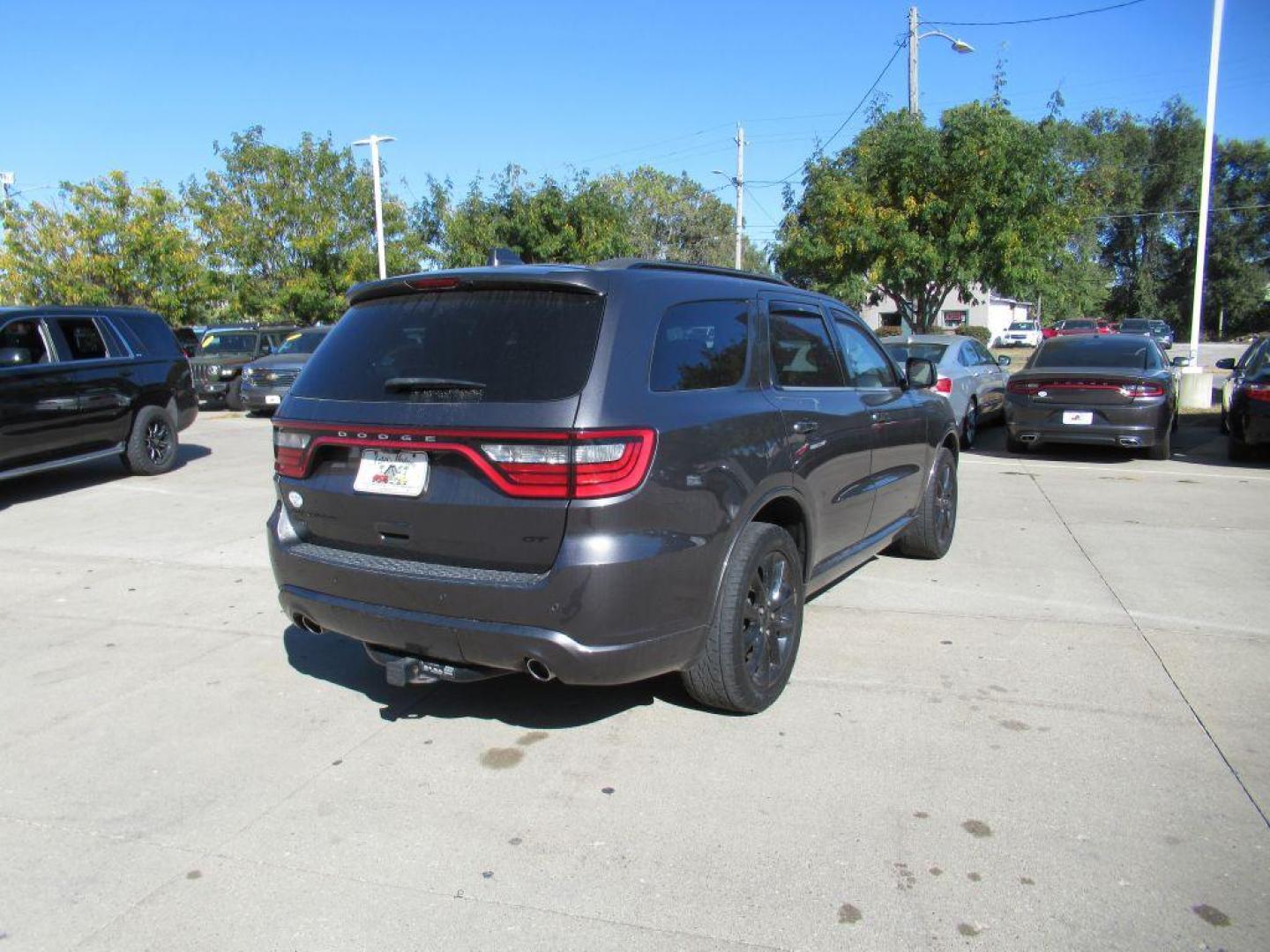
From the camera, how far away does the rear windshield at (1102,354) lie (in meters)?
11.1

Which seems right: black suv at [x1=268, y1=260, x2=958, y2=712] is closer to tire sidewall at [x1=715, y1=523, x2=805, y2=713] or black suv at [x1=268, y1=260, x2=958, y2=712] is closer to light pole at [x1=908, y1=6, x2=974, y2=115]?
tire sidewall at [x1=715, y1=523, x2=805, y2=713]

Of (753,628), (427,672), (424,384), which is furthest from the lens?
(753,628)

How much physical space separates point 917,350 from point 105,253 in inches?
875

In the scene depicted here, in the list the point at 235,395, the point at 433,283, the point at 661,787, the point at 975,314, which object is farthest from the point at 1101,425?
the point at 975,314

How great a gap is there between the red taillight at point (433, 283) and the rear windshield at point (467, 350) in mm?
25

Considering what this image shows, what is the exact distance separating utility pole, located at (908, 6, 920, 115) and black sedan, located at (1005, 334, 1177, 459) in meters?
10.7

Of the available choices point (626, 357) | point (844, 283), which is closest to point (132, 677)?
point (626, 357)

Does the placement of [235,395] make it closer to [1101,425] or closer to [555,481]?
[1101,425]

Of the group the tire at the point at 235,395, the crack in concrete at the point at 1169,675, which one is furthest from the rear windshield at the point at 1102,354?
the tire at the point at 235,395

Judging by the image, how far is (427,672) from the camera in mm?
3557

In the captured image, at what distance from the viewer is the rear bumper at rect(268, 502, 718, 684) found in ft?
10.3

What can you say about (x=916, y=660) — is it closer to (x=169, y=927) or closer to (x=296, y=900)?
(x=296, y=900)

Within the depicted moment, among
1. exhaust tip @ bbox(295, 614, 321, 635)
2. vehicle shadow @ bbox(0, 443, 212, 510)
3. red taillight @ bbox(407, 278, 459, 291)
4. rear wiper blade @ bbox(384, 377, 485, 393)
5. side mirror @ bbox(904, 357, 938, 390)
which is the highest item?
red taillight @ bbox(407, 278, 459, 291)

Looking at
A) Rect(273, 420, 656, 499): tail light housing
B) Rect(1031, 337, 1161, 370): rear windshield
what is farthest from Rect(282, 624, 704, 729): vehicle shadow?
Rect(1031, 337, 1161, 370): rear windshield
